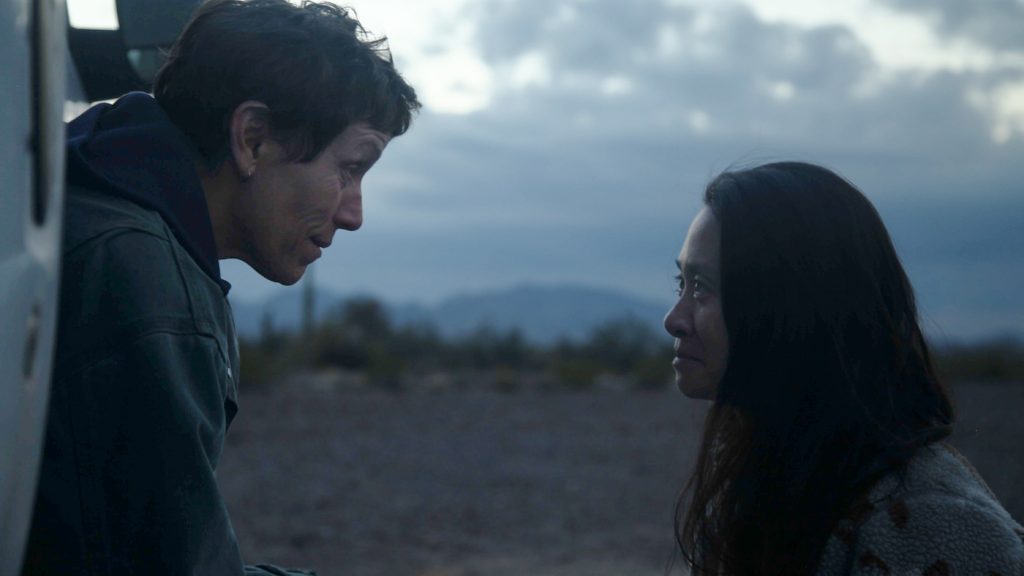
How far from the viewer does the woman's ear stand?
2350 mm

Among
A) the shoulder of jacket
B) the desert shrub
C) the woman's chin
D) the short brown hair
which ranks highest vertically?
the short brown hair

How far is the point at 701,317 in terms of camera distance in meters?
2.64

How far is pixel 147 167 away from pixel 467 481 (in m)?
11.0

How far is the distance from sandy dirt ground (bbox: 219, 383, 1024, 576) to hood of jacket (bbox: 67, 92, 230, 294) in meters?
3.85

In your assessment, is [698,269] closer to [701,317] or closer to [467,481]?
[701,317]

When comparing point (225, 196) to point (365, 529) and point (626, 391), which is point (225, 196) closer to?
point (365, 529)

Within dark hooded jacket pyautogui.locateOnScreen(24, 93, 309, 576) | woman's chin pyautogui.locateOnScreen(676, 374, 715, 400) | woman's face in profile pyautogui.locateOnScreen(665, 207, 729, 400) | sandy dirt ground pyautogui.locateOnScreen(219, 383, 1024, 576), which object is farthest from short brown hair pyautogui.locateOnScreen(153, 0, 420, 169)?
sandy dirt ground pyautogui.locateOnScreen(219, 383, 1024, 576)

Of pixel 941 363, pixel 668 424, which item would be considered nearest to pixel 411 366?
pixel 668 424

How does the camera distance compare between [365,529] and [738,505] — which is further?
[365,529]

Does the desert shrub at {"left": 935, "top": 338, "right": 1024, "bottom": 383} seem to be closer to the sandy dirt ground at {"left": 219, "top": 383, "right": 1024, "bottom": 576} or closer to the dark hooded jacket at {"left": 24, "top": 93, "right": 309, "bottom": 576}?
the sandy dirt ground at {"left": 219, "top": 383, "right": 1024, "bottom": 576}

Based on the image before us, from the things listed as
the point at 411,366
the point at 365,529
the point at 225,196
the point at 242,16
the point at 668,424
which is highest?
the point at 242,16

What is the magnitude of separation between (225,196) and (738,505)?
1258 millimetres

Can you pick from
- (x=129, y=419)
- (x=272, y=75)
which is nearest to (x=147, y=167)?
(x=272, y=75)

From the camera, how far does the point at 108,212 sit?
6.54 ft
